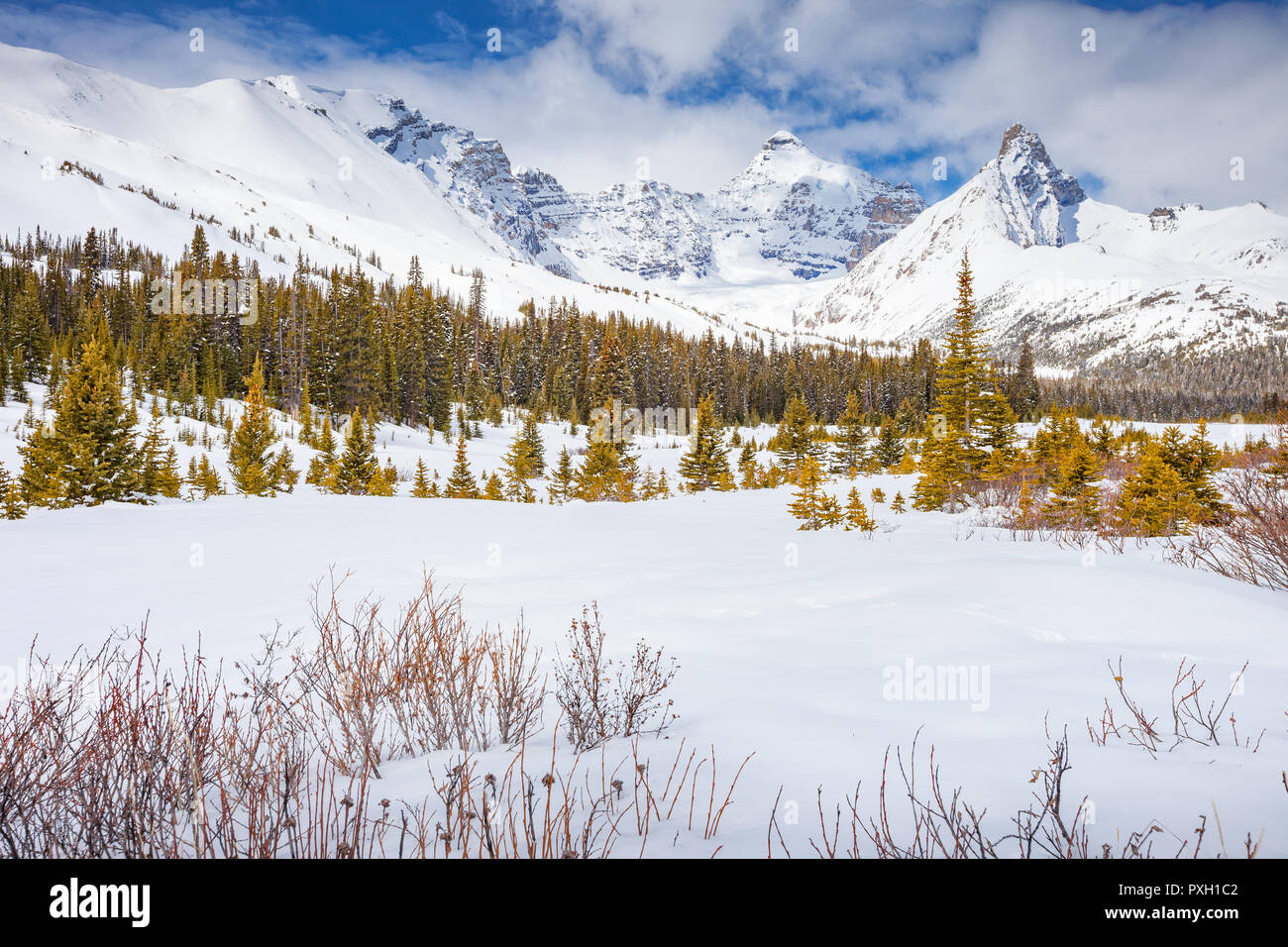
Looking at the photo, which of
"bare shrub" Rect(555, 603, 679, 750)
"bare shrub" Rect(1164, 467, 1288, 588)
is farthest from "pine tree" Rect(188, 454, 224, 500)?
"bare shrub" Rect(1164, 467, 1288, 588)

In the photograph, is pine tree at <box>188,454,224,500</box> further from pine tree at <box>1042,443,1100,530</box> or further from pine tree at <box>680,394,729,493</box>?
pine tree at <box>1042,443,1100,530</box>

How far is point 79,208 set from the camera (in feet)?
339

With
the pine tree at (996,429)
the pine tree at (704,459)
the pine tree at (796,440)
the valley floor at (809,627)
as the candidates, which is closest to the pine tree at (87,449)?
the valley floor at (809,627)

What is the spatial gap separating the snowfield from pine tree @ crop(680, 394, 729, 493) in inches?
753

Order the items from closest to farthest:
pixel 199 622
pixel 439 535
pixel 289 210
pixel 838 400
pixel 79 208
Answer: pixel 199 622, pixel 439 535, pixel 838 400, pixel 79 208, pixel 289 210

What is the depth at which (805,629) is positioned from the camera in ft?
16.2

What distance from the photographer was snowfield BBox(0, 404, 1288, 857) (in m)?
2.38

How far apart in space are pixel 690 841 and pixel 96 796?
206cm

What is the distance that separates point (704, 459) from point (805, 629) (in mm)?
25747

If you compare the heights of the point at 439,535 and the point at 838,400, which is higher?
the point at 838,400

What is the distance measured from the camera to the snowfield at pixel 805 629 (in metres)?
2.38

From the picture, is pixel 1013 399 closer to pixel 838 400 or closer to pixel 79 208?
pixel 838 400

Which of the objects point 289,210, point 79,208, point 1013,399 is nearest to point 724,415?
point 1013,399

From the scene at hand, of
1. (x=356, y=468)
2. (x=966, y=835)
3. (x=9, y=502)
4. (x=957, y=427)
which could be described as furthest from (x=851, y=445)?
(x=966, y=835)
